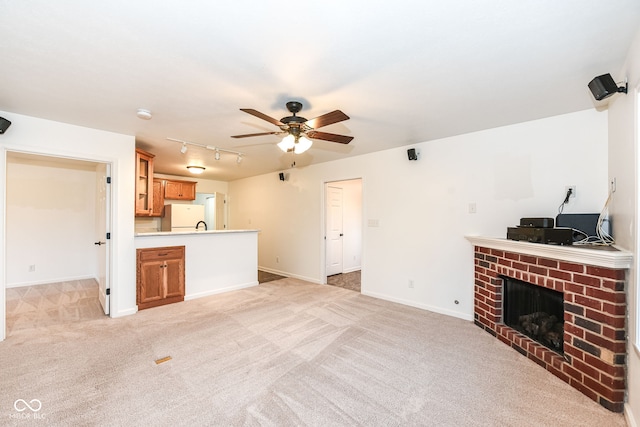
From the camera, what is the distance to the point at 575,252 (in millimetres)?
2102

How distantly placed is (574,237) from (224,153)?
15.3 ft

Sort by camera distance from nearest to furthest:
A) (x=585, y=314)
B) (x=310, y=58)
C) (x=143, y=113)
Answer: (x=310, y=58), (x=585, y=314), (x=143, y=113)

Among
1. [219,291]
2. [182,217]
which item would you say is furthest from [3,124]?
[182,217]

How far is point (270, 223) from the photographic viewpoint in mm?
6344

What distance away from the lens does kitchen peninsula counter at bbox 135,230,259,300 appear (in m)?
4.11

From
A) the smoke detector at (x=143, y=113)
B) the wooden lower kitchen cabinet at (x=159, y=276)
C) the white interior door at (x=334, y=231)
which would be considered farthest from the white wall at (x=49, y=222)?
the white interior door at (x=334, y=231)

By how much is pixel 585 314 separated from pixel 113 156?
5.14 meters

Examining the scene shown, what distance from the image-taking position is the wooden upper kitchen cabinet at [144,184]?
3923 millimetres

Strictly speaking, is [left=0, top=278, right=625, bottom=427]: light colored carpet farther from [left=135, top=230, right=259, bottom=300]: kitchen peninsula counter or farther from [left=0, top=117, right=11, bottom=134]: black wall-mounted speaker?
[left=0, top=117, right=11, bottom=134]: black wall-mounted speaker

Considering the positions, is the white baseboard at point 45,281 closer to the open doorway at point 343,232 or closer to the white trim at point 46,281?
the white trim at point 46,281

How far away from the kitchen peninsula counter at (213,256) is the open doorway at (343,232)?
1.68 meters

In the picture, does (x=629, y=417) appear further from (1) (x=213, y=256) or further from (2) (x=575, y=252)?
(1) (x=213, y=256)

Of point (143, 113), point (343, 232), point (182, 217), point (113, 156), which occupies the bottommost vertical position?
point (343, 232)

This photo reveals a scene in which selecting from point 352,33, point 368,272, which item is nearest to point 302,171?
point 368,272
